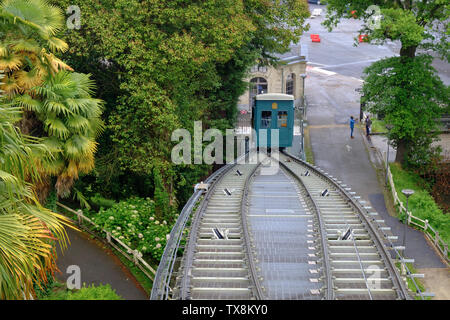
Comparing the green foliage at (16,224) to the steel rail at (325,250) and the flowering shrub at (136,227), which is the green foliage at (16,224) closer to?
the steel rail at (325,250)

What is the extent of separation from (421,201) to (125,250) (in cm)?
1405

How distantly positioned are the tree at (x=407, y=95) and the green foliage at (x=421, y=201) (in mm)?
1988

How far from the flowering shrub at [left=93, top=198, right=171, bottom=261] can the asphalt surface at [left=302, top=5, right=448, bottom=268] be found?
9.47 m

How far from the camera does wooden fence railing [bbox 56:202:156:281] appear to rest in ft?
56.6

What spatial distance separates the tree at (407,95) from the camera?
26.9m

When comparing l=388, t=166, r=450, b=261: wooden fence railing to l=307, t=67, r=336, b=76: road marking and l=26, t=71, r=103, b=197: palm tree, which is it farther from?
l=307, t=67, r=336, b=76: road marking

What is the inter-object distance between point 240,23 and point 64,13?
22.3 ft

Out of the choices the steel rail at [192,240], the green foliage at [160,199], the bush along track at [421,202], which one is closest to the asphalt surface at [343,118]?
the bush along track at [421,202]

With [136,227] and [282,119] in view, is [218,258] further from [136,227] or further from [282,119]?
[282,119]

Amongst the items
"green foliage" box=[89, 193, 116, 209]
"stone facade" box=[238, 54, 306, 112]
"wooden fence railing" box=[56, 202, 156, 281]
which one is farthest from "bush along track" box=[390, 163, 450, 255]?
"stone facade" box=[238, 54, 306, 112]

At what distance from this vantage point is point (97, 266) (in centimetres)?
1758

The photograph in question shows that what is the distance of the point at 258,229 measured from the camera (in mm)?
15531
